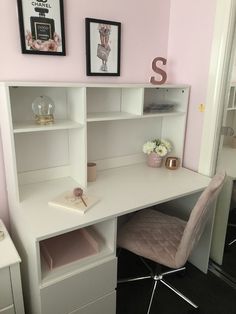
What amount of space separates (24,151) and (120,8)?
116cm

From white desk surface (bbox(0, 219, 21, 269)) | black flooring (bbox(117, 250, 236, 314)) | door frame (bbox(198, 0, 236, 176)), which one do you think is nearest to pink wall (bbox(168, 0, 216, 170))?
door frame (bbox(198, 0, 236, 176))

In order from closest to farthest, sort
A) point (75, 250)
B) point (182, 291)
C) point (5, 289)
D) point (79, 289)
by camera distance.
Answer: point (5, 289) → point (79, 289) → point (75, 250) → point (182, 291)

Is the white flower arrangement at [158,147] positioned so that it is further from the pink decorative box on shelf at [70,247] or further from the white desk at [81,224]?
the pink decorative box on shelf at [70,247]

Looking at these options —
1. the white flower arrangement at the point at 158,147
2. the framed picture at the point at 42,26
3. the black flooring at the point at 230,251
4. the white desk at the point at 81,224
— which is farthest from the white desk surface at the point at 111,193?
the framed picture at the point at 42,26

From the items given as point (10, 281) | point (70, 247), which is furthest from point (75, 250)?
point (10, 281)

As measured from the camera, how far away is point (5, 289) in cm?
124

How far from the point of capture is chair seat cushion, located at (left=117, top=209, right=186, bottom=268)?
5.01ft

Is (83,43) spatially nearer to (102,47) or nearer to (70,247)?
(102,47)

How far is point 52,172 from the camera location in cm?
179

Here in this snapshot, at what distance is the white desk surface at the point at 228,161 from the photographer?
192 cm

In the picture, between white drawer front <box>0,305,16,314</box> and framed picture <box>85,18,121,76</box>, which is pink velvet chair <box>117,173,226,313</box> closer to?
white drawer front <box>0,305,16,314</box>

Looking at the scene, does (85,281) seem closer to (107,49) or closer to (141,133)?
(141,133)

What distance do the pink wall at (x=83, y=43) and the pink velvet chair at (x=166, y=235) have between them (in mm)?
863

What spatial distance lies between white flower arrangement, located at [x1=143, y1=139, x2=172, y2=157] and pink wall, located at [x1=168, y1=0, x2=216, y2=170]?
151 millimetres
